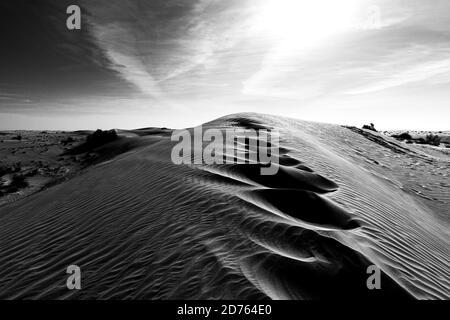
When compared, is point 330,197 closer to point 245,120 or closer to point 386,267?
point 386,267

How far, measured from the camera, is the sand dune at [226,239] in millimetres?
2225

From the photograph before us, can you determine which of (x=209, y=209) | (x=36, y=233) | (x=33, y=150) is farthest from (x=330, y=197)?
(x=33, y=150)

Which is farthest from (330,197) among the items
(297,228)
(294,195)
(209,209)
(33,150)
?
(33,150)

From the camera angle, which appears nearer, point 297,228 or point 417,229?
point 297,228

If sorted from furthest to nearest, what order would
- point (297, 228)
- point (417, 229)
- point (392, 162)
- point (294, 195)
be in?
point (392, 162) → point (417, 229) → point (294, 195) → point (297, 228)

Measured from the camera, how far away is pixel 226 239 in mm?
2639

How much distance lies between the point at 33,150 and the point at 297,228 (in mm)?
17254

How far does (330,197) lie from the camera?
3830 millimetres

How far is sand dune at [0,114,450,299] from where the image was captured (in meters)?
2.22

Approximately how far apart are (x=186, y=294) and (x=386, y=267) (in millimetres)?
1678

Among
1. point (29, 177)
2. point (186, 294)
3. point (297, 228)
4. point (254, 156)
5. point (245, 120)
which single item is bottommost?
point (29, 177)
